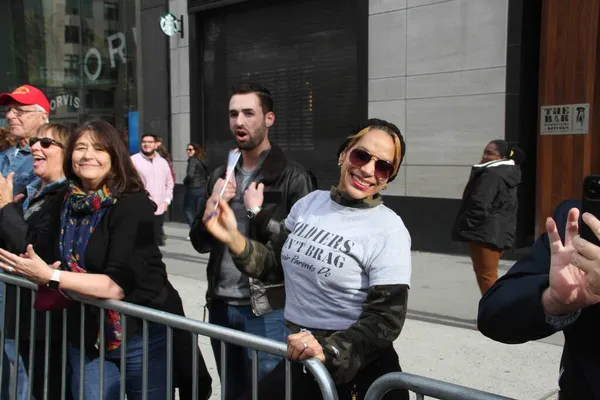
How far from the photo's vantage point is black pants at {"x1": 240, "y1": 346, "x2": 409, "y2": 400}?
2219 millimetres

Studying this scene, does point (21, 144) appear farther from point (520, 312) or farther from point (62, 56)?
point (62, 56)

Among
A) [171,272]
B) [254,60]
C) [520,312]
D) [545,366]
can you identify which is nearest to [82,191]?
[520,312]

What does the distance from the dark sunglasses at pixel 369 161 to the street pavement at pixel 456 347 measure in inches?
101

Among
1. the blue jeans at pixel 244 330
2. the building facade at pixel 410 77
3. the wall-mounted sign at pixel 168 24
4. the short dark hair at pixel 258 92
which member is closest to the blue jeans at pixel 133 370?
the blue jeans at pixel 244 330

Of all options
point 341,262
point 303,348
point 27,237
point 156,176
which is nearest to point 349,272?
point 341,262

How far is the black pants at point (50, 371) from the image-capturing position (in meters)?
3.09

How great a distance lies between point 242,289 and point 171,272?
5535 mm

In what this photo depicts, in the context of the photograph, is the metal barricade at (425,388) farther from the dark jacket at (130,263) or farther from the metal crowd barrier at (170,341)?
the dark jacket at (130,263)

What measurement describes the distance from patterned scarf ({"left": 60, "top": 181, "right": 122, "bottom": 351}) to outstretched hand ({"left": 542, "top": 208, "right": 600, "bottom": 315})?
1.99 m

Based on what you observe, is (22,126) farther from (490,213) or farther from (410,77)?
(410,77)

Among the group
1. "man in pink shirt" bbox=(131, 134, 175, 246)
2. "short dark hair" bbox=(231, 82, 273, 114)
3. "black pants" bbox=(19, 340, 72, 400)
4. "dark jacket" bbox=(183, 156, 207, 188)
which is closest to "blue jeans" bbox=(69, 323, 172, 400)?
"black pants" bbox=(19, 340, 72, 400)

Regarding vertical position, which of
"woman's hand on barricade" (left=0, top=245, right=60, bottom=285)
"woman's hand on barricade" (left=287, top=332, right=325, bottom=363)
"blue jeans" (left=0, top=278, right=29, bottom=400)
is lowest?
"blue jeans" (left=0, top=278, right=29, bottom=400)

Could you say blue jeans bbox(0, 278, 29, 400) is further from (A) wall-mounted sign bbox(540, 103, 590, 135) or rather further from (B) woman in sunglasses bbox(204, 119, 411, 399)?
(A) wall-mounted sign bbox(540, 103, 590, 135)

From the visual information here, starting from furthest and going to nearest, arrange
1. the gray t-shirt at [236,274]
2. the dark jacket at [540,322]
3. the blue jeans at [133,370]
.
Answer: the gray t-shirt at [236,274]
the blue jeans at [133,370]
the dark jacket at [540,322]
